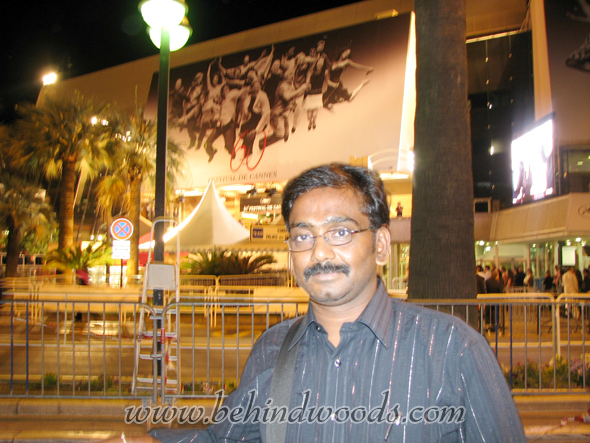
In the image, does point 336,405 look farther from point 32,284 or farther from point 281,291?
point 32,284

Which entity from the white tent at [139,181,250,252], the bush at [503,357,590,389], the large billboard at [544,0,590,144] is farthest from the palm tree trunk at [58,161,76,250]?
the large billboard at [544,0,590,144]

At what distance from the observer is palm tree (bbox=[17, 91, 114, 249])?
Result: 19844mm

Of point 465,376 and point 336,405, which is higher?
point 465,376

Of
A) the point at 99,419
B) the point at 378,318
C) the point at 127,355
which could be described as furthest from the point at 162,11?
the point at 378,318

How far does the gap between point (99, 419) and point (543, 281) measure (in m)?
17.6

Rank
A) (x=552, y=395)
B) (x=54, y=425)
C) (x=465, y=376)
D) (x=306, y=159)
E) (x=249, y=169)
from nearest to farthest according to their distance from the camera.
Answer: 1. (x=465, y=376)
2. (x=54, y=425)
3. (x=552, y=395)
4. (x=306, y=159)
5. (x=249, y=169)

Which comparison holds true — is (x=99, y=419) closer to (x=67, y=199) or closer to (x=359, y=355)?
(x=359, y=355)

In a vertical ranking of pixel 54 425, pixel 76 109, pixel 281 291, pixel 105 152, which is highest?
pixel 76 109

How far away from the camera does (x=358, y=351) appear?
174cm

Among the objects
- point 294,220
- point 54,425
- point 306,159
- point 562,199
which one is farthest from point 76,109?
point 294,220

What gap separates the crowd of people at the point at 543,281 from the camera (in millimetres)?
13109

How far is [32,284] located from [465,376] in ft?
49.7

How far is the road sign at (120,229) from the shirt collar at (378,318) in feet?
38.7

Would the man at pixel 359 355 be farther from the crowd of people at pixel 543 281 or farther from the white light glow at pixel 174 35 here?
the crowd of people at pixel 543 281
